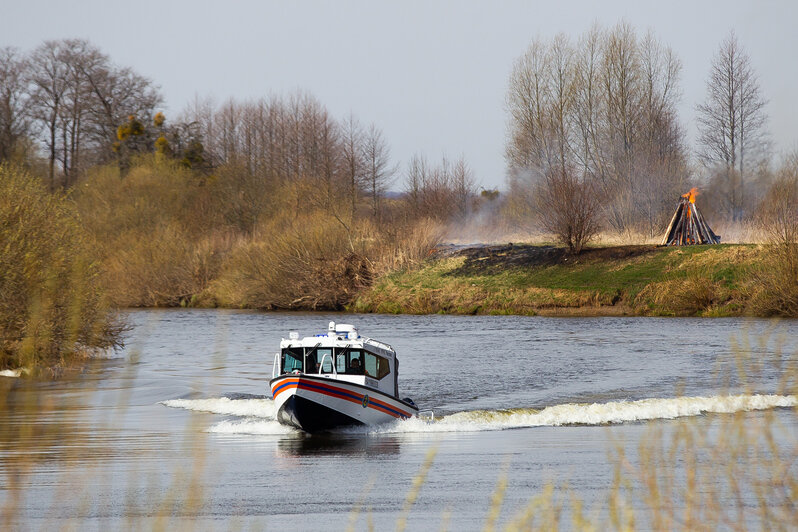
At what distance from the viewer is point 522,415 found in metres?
23.4

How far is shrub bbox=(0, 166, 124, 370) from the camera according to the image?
27.4 m

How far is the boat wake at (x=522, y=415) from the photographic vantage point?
21875 mm

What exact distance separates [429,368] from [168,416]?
1117 centimetres

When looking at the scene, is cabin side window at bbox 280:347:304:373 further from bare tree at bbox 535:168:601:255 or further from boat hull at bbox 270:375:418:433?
bare tree at bbox 535:168:601:255

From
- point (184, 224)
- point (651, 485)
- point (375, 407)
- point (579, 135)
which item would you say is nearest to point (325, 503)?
point (375, 407)

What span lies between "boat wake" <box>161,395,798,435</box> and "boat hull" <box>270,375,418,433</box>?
457mm

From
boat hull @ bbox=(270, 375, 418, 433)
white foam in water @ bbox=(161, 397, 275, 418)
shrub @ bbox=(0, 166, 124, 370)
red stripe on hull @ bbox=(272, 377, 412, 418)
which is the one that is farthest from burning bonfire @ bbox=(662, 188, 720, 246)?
red stripe on hull @ bbox=(272, 377, 412, 418)

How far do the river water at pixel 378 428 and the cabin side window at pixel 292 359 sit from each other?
5.13 ft

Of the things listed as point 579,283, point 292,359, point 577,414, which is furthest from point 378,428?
point 579,283

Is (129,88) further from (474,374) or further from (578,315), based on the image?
(474,374)

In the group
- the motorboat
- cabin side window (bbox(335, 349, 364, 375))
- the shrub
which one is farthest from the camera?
the shrub

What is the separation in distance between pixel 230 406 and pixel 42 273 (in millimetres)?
7438

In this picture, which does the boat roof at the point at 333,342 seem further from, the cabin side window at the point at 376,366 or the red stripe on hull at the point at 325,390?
the red stripe on hull at the point at 325,390

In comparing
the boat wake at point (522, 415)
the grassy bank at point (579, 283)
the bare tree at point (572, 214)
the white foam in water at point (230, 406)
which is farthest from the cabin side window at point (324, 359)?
the bare tree at point (572, 214)
